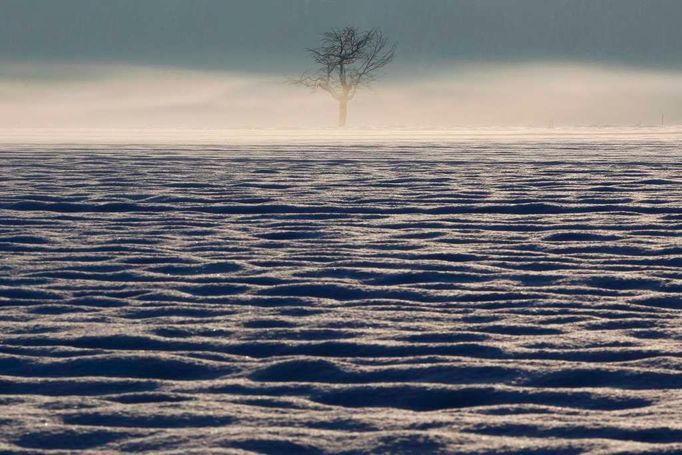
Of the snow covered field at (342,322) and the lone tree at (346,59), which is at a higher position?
the lone tree at (346,59)

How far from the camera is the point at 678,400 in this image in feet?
12.4

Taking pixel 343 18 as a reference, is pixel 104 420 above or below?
below

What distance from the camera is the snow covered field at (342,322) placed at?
11.7 ft

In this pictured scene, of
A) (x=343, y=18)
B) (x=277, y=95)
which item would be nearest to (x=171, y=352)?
(x=277, y=95)

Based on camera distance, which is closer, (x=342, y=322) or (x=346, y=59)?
(x=342, y=322)

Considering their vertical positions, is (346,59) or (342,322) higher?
(346,59)

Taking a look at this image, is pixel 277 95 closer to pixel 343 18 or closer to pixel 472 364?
Answer: pixel 343 18

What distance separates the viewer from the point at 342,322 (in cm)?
498

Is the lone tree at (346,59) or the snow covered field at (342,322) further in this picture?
the lone tree at (346,59)

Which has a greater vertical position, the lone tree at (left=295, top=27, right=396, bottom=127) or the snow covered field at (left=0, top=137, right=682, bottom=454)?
the lone tree at (left=295, top=27, right=396, bottom=127)

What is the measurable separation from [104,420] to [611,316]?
2.21m

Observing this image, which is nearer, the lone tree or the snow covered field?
the snow covered field

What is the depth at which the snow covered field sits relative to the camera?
140 inches

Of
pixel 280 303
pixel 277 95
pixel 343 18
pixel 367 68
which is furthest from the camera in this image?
pixel 343 18
